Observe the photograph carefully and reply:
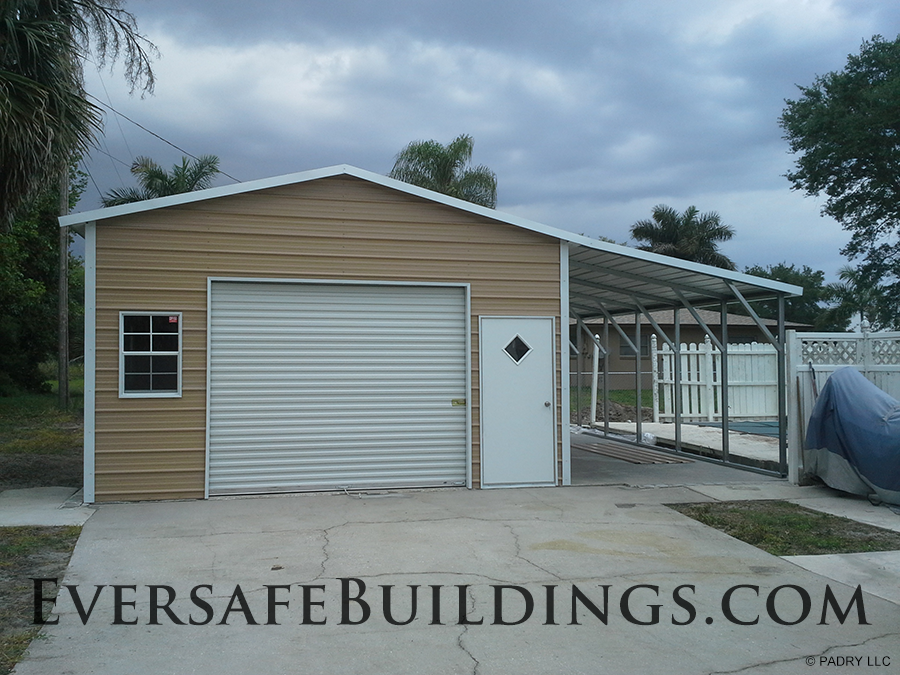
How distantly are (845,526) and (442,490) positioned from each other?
14.2 ft

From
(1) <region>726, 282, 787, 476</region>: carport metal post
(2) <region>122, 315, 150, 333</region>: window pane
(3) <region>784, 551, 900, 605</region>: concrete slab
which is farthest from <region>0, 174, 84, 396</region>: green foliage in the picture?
(3) <region>784, 551, 900, 605</region>: concrete slab

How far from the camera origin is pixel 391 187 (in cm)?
972

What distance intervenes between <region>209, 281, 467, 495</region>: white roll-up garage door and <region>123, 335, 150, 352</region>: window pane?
708 millimetres

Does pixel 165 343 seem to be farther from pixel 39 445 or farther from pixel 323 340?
pixel 39 445

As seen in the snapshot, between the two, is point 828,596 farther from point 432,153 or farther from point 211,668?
point 432,153

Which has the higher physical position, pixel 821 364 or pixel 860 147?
pixel 860 147

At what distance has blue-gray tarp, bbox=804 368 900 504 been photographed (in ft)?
29.2

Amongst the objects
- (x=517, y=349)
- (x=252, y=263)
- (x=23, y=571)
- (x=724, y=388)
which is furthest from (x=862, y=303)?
(x=23, y=571)

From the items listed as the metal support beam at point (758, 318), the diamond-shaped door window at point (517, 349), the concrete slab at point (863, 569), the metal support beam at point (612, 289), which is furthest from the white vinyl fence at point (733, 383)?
the concrete slab at point (863, 569)

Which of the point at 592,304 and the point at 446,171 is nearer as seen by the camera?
the point at 592,304

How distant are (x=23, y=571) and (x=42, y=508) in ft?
8.60

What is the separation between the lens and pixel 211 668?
4.41 metres

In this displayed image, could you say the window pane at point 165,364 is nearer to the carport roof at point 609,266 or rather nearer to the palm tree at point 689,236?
the carport roof at point 609,266

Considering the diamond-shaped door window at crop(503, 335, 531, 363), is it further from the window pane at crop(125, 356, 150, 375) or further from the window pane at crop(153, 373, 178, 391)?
the window pane at crop(125, 356, 150, 375)
